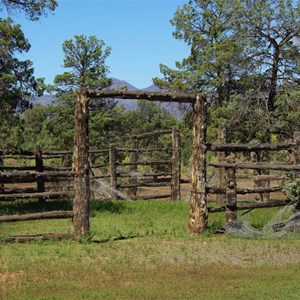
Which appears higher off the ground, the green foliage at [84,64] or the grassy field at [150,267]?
the green foliage at [84,64]

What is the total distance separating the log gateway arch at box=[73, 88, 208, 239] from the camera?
9.85m

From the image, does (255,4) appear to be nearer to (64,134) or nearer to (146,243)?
(64,134)

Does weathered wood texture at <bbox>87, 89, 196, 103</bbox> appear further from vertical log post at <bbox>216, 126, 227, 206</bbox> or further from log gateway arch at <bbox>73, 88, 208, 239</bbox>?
vertical log post at <bbox>216, 126, 227, 206</bbox>

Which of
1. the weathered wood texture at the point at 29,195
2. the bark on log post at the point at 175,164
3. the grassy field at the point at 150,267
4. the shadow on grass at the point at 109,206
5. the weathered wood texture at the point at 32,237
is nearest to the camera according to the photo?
the grassy field at the point at 150,267

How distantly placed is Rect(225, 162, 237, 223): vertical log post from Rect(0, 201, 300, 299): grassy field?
1.68 feet

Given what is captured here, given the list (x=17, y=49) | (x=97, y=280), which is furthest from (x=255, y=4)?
(x=97, y=280)

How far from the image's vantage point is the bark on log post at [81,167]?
984cm

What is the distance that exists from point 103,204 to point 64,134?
16.9 metres

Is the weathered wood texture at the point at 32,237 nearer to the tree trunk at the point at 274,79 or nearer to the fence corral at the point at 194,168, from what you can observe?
the fence corral at the point at 194,168

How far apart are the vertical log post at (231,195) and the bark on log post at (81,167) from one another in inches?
120

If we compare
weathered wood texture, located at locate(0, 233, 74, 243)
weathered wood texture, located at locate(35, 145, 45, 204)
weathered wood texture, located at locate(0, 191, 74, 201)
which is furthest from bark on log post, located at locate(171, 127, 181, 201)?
weathered wood texture, located at locate(0, 233, 74, 243)

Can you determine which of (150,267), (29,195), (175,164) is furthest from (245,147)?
(175,164)

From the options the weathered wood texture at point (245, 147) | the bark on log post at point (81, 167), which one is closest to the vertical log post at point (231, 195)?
the weathered wood texture at point (245, 147)

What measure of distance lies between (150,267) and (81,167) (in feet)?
9.48
